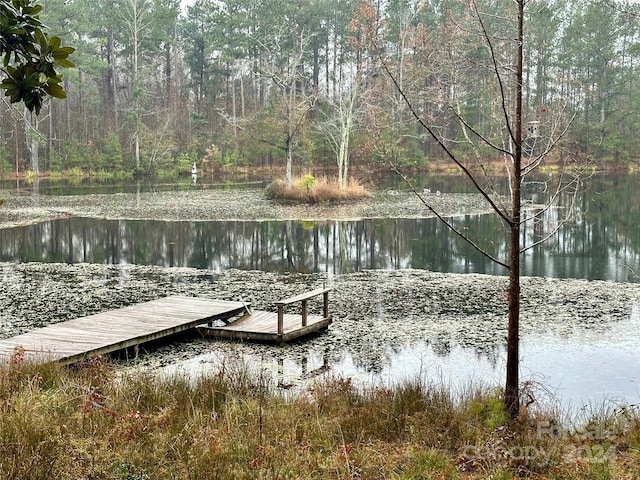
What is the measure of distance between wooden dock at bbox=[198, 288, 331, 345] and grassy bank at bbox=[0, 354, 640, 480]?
7.62 ft

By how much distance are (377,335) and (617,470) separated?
187 inches

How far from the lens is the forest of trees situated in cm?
4059

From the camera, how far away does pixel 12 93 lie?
219 centimetres

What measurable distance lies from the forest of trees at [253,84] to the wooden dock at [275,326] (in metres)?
29.6

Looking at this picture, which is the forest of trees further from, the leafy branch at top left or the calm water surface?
the leafy branch at top left

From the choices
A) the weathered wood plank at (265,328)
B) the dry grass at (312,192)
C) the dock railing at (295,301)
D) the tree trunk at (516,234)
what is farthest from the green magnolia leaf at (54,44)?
the dry grass at (312,192)

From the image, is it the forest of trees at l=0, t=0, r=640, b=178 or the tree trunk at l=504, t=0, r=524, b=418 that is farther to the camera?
the forest of trees at l=0, t=0, r=640, b=178

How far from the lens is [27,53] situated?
2.20 meters

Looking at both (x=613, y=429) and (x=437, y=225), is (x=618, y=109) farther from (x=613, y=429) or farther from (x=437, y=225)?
(x=613, y=429)

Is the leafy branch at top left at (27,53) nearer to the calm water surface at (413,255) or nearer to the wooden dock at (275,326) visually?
the calm water surface at (413,255)

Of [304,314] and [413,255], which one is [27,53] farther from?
[413,255]

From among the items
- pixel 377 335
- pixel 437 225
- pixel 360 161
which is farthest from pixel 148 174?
pixel 377 335

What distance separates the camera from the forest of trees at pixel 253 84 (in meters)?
40.6

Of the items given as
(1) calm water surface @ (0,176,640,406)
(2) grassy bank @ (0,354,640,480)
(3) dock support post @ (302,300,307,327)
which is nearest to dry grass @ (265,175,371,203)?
(1) calm water surface @ (0,176,640,406)
